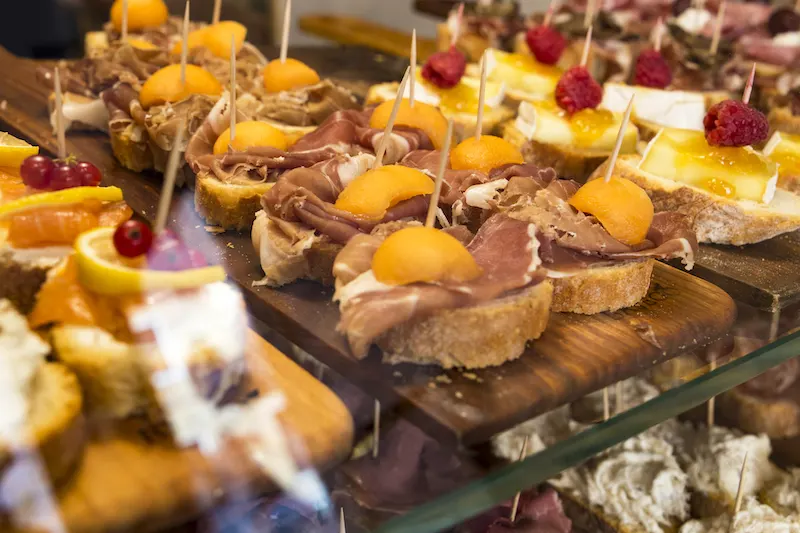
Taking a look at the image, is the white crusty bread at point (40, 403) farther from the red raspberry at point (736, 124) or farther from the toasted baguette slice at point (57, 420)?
the red raspberry at point (736, 124)

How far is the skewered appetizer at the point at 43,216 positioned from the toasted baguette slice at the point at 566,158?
180cm

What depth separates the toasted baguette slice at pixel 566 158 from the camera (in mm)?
3227

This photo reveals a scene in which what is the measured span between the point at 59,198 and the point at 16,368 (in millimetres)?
578

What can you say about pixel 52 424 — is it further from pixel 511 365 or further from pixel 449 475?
pixel 511 365

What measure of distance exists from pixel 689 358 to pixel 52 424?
152cm

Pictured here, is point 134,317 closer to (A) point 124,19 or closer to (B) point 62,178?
(B) point 62,178

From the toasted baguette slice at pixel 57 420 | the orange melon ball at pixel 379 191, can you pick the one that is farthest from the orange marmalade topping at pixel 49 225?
the orange melon ball at pixel 379 191

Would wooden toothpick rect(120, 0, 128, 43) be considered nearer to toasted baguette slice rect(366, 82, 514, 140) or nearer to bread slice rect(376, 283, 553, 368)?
toasted baguette slice rect(366, 82, 514, 140)

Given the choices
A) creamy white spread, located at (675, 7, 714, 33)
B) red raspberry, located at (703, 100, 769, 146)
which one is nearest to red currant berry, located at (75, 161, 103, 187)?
red raspberry, located at (703, 100, 769, 146)

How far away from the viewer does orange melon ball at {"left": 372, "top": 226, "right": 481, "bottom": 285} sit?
A: 5.82ft

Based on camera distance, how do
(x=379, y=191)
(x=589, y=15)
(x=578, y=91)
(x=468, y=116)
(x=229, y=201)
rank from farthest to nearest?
(x=589, y=15) < (x=468, y=116) < (x=578, y=91) < (x=229, y=201) < (x=379, y=191)

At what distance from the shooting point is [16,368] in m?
1.39

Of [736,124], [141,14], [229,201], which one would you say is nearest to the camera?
[229,201]

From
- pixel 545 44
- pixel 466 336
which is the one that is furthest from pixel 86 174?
pixel 545 44
